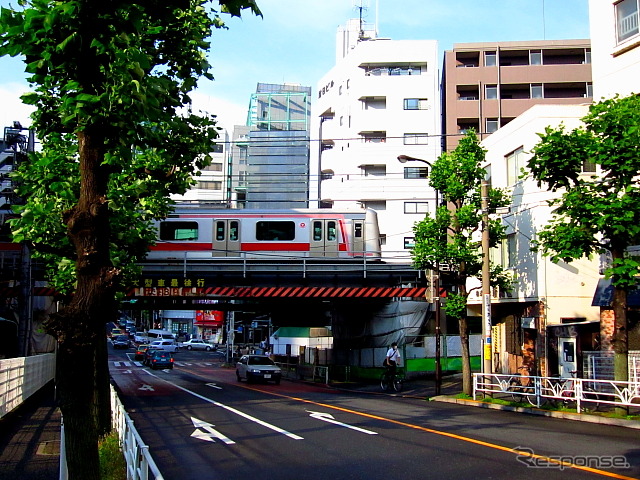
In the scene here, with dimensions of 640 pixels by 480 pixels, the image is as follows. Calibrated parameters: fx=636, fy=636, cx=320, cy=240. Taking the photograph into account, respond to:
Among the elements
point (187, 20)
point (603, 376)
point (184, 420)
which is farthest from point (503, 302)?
point (187, 20)

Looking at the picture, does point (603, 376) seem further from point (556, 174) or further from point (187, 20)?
point (187, 20)

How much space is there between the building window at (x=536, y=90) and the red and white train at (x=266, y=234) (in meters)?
24.6

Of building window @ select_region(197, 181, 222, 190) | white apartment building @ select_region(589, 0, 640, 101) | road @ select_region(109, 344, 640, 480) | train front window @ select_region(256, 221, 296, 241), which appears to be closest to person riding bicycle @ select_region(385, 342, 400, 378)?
road @ select_region(109, 344, 640, 480)

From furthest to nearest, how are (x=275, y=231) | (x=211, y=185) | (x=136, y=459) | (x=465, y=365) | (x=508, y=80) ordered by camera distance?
(x=211, y=185)
(x=508, y=80)
(x=275, y=231)
(x=465, y=365)
(x=136, y=459)

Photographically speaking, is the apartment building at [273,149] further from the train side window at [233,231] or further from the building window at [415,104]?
the train side window at [233,231]

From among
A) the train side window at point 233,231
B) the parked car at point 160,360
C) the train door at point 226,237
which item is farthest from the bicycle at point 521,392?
the parked car at point 160,360

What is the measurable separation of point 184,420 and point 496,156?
17610mm

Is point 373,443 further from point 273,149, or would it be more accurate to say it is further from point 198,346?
point 198,346

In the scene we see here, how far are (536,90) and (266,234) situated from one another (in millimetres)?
28984

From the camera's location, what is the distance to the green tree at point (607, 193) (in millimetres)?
15586

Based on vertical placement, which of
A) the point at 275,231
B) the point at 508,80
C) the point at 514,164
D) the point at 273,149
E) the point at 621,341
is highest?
the point at 508,80

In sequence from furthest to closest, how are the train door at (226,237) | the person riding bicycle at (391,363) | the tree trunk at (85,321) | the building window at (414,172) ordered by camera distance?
the building window at (414,172), the train door at (226,237), the person riding bicycle at (391,363), the tree trunk at (85,321)

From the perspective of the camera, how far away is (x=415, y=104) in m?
55.2

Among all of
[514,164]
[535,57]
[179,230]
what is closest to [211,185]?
[535,57]
